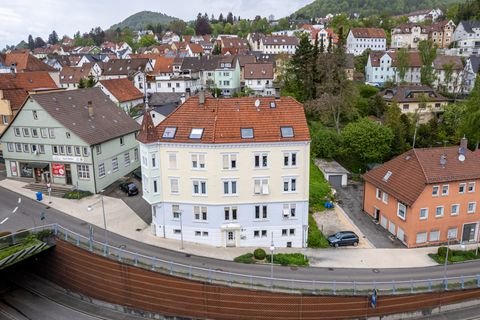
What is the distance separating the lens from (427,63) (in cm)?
9506

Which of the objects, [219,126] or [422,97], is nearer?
[219,126]

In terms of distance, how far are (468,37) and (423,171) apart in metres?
115

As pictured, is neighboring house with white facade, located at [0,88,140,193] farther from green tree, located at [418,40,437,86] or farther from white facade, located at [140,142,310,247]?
green tree, located at [418,40,437,86]

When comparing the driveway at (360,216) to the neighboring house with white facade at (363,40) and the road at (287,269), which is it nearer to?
the road at (287,269)

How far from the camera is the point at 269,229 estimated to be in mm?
36781

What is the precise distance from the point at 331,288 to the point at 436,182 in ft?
48.6

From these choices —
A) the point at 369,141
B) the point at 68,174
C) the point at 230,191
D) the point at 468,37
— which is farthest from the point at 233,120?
the point at 468,37

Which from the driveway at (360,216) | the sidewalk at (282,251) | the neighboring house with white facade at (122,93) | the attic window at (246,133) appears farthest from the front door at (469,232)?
the neighboring house with white facade at (122,93)

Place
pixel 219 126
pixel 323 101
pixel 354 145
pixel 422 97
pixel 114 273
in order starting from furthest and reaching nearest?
1. pixel 422 97
2. pixel 323 101
3. pixel 354 145
4. pixel 219 126
5. pixel 114 273

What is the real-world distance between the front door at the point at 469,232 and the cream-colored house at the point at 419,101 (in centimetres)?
3669

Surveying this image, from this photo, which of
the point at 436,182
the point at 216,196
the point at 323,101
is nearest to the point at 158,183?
the point at 216,196

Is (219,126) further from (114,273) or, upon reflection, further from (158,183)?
(114,273)

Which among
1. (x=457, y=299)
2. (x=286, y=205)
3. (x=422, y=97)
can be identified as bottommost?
(x=457, y=299)

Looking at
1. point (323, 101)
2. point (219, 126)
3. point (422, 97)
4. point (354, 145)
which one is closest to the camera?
point (219, 126)
